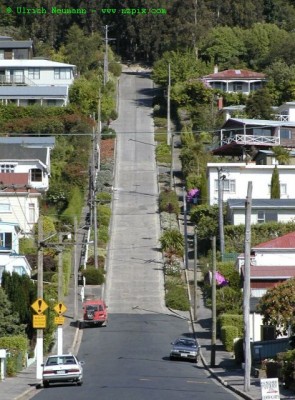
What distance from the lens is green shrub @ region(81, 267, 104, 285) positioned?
280 feet

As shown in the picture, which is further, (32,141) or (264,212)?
(32,141)

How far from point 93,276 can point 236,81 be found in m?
56.4

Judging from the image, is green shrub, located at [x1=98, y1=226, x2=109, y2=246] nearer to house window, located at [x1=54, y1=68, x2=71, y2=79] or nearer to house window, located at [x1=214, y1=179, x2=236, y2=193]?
house window, located at [x1=214, y1=179, x2=236, y2=193]

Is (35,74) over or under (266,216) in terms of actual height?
over

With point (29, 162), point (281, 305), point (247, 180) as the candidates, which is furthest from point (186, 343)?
point (29, 162)

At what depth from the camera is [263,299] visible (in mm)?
56500

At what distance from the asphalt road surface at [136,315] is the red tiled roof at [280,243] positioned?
6455 millimetres

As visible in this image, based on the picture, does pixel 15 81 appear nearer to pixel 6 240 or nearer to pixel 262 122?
pixel 262 122

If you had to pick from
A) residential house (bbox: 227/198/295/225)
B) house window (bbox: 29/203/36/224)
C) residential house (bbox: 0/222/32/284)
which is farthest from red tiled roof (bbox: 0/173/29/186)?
residential house (bbox: 227/198/295/225)

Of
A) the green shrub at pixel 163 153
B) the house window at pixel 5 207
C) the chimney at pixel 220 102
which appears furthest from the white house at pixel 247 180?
the chimney at pixel 220 102

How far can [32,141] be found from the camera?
114m

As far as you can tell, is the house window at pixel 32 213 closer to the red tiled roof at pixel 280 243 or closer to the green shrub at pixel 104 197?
the green shrub at pixel 104 197

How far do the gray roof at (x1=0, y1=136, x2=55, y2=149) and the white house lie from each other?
16247 mm

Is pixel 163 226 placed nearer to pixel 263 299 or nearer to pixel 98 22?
pixel 263 299
